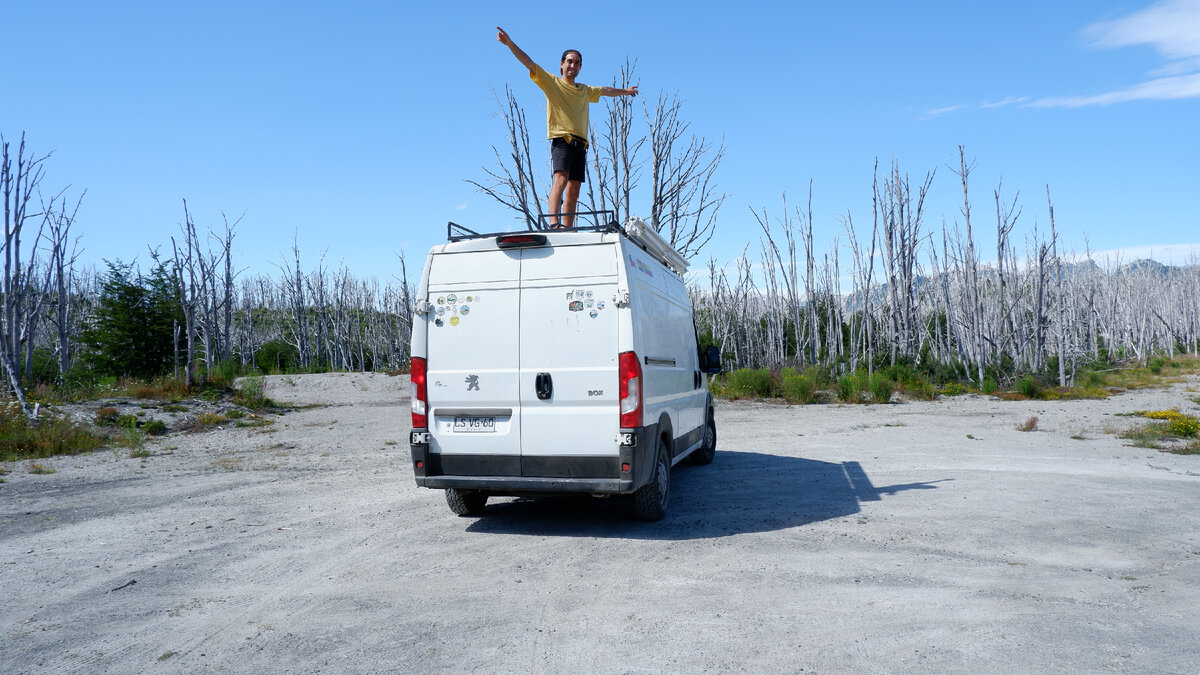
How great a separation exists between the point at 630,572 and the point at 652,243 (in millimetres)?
3426

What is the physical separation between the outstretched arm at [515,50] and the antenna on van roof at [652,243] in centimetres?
214

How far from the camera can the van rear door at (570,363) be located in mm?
5574

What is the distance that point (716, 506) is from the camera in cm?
697

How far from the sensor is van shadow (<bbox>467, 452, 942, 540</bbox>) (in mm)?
6129

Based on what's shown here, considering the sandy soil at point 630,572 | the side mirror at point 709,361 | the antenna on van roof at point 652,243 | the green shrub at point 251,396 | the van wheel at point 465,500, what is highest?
the antenna on van roof at point 652,243

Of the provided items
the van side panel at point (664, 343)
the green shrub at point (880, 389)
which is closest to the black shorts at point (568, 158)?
the van side panel at point (664, 343)

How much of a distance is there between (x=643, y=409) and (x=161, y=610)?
3.51 metres

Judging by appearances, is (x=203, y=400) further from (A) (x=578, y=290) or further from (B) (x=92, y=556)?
(A) (x=578, y=290)

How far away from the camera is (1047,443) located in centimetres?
1140

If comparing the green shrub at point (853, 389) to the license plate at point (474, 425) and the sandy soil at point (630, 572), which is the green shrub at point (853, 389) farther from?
the license plate at point (474, 425)

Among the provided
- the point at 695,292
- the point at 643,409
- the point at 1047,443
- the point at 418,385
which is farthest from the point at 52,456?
the point at 695,292

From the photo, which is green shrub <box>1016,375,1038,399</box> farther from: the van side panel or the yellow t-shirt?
the yellow t-shirt

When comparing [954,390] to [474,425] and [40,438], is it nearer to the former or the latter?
[474,425]

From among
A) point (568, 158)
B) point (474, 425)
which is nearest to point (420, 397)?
point (474, 425)
